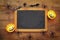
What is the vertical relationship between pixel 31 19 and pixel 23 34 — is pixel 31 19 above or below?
above

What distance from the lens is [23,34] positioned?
10.9ft

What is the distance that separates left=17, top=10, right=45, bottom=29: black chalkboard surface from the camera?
10.8 feet

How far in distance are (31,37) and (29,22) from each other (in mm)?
265

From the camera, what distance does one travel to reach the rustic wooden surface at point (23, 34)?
3.30 metres

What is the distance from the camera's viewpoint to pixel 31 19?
331cm

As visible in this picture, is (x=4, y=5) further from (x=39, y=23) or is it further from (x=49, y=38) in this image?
(x=49, y=38)

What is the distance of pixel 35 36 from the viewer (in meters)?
3.33

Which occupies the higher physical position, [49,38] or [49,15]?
[49,15]

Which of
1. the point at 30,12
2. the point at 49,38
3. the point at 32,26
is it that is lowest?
the point at 49,38

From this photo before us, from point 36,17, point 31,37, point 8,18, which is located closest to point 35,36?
point 31,37

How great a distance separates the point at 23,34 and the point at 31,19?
11.7 inches

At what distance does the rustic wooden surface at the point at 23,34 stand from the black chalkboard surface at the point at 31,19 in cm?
12

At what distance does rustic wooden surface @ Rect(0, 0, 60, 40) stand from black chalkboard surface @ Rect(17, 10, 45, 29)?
4.6 inches

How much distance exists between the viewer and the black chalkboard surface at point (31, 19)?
10.8ft
